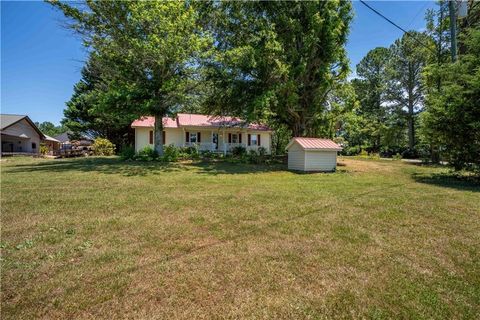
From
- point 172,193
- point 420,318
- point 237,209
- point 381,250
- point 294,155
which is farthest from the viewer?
point 294,155

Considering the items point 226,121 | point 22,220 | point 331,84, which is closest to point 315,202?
point 22,220

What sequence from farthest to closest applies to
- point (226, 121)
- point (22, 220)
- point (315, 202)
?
1. point (226, 121)
2. point (315, 202)
3. point (22, 220)

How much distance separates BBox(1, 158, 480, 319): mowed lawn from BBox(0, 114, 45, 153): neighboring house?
31928 millimetres

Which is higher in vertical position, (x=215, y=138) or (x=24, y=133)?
(x=24, y=133)

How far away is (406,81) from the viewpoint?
35.3 meters

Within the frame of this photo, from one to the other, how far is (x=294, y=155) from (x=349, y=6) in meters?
11.7

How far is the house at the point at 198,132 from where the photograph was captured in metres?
25.8

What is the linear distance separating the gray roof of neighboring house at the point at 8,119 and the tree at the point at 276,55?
89.6ft

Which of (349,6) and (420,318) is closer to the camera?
(420,318)

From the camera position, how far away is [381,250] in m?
4.32

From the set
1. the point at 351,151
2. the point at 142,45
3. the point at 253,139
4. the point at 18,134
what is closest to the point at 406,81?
the point at 351,151

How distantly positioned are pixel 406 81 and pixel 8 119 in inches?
1976

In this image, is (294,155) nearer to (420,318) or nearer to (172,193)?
(172,193)

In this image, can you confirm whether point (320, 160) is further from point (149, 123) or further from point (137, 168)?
point (149, 123)
